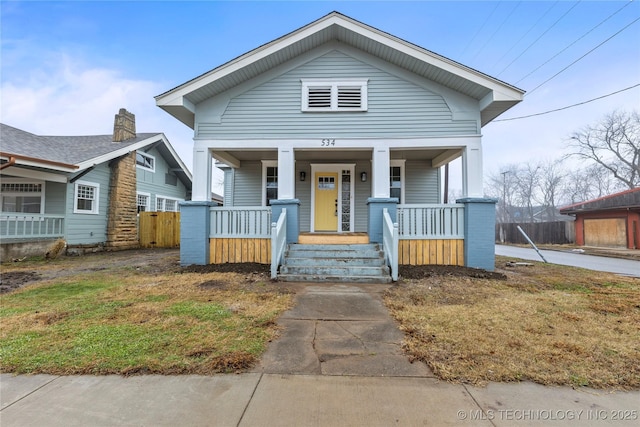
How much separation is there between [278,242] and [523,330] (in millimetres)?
4690

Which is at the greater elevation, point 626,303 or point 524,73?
point 524,73

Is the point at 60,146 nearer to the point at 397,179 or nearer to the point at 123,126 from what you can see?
the point at 123,126

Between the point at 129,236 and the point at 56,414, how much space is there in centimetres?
1359

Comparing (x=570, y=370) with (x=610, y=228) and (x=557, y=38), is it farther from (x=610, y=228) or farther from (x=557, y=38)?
(x=610, y=228)

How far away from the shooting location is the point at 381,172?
7.70 m

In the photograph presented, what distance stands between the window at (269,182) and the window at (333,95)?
9.95 ft

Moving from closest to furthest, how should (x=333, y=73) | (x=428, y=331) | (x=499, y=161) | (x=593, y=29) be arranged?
(x=428, y=331) → (x=333, y=73) → (x=593, y=29) → (x=499, y=161)

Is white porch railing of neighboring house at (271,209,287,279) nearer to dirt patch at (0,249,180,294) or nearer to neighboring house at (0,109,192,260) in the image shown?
dirt patch at (0,249,180,294)

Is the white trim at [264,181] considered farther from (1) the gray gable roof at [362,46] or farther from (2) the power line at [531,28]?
(2) the power line at [531,28]

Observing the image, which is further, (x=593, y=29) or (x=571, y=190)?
(x=571, y=190)

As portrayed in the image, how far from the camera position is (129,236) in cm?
1351

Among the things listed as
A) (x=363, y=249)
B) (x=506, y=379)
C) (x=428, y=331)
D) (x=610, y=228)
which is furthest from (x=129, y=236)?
(x=610, y=228)

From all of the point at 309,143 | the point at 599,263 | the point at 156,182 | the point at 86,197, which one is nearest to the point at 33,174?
the point at 86,197

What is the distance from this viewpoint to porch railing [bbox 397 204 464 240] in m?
7.39
